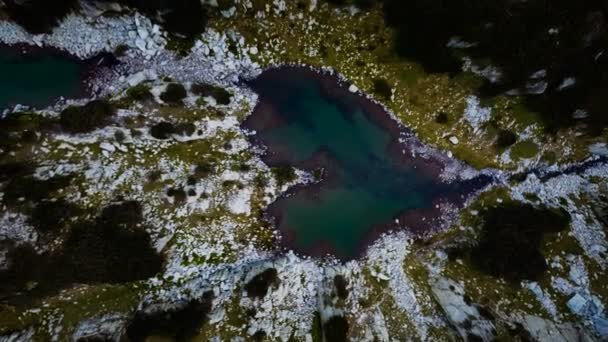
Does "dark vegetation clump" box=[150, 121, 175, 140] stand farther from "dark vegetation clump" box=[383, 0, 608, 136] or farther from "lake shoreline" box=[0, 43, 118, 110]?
"dark vegetation clump" box=[383, 0, 608, 136]

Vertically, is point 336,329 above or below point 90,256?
below

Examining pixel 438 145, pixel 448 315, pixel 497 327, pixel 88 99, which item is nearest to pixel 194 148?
pixel 88 99

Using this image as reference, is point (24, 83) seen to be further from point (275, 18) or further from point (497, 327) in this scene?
point (497, 327)

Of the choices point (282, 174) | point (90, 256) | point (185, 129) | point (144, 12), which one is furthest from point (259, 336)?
point (144, 12)

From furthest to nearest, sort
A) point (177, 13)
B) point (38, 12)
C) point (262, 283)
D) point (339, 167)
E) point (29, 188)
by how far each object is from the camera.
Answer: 1. point (339, 167)
2. point (177, 13)
3. point (262, 283)
4. point (38, 12)
5. point (29, 188)

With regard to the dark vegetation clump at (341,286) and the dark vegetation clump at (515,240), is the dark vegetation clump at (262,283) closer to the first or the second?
the dark vegetation clump at (341,286)

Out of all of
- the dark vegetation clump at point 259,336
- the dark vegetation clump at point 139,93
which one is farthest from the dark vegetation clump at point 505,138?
the dark vegetation clump at point 139,93

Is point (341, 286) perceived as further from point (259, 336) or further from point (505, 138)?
point (505, 138)
